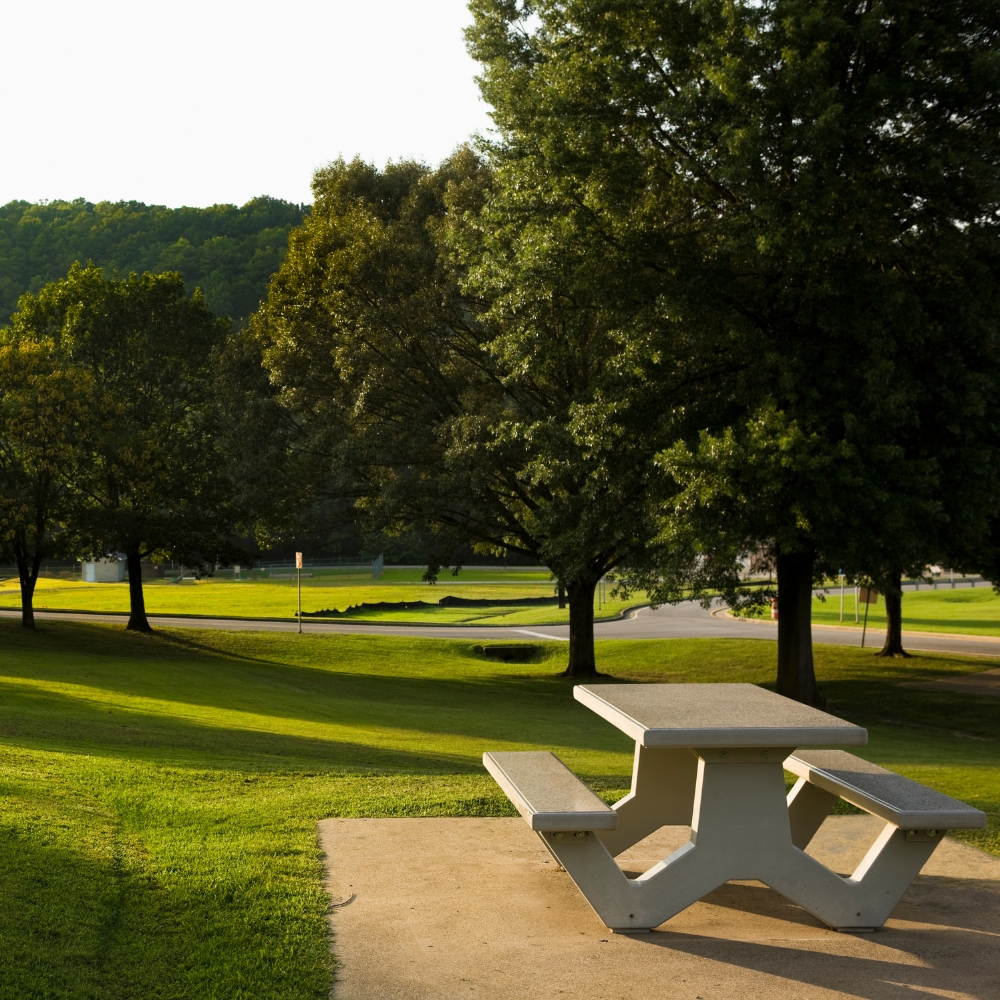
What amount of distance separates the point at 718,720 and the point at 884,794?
1027 mm

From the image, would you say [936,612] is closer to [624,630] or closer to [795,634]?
[624,630]

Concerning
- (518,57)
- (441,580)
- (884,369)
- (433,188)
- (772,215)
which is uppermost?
(518,57)

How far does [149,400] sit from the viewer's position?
119 ft

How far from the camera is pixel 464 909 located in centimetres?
545

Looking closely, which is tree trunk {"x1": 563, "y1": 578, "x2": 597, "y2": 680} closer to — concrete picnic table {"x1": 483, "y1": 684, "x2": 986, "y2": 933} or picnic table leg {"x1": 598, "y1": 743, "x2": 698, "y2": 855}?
picnic table leg {"x1": 598, "y1": 743, "x2": 698, "y2": 855}

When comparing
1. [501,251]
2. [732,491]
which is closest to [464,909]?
[732,491]

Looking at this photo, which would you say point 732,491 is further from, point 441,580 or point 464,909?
point 441,580

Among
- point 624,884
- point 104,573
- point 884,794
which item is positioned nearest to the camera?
point 624,884

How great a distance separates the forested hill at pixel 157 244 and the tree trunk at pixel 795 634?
40156 millimetres

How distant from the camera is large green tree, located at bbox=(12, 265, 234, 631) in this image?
3384cm

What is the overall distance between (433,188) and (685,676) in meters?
13.5

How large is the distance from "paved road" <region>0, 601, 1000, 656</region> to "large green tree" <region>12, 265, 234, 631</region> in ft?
15.5

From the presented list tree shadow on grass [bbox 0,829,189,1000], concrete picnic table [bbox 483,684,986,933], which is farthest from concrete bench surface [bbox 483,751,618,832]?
tree shadow on grass [bbox 0,829,189,1000]

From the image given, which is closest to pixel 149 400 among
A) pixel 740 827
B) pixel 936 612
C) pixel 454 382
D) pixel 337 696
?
pixel 454 382
